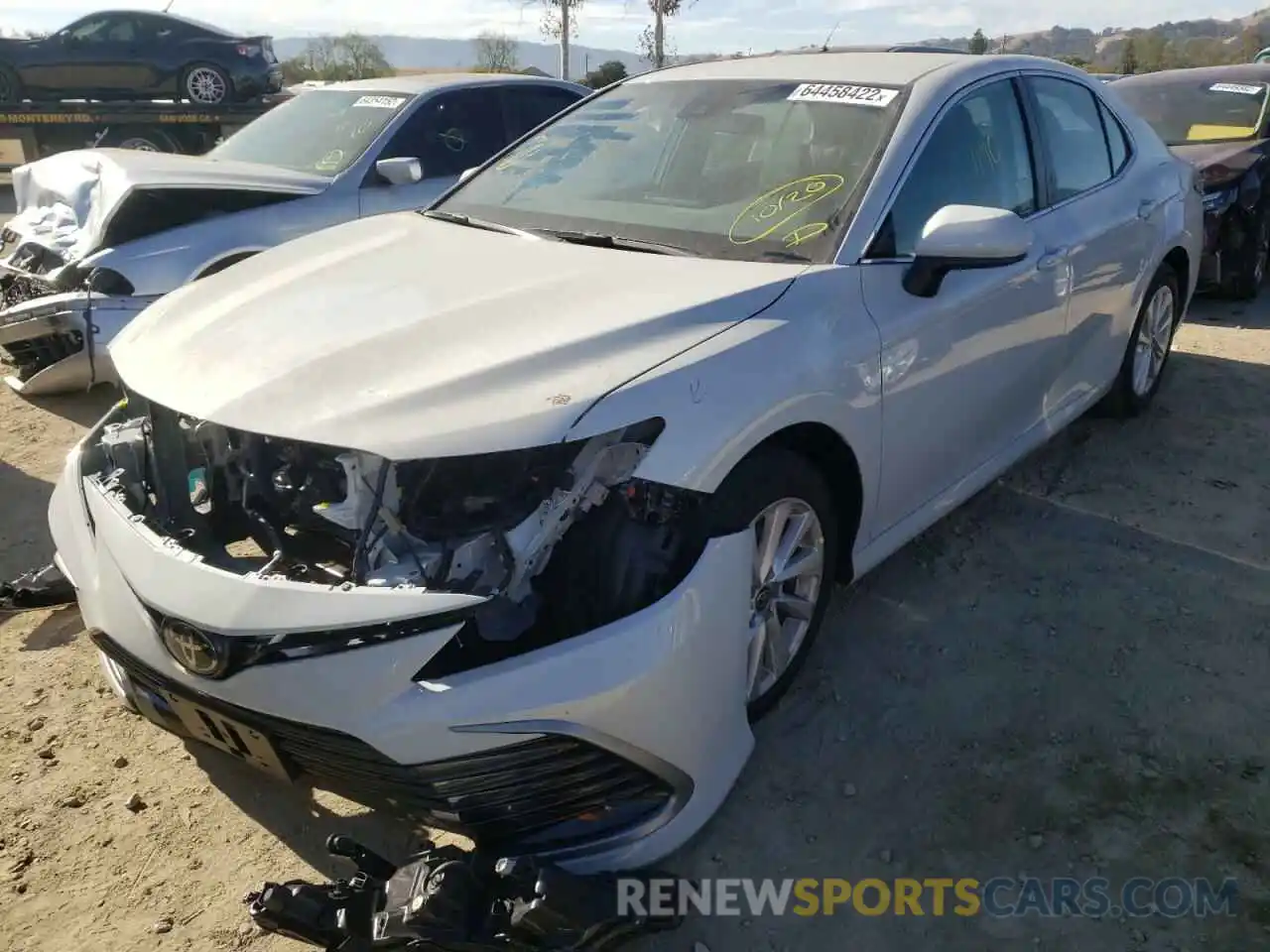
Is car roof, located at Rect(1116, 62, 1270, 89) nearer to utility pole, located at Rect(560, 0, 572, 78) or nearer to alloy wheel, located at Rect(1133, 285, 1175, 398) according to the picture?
alloy wheel, located at Rect(1133, 285, 1175, 398)

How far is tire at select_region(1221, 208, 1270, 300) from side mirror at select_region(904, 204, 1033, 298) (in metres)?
5.59

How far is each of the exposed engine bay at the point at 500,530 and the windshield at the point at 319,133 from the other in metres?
4.09

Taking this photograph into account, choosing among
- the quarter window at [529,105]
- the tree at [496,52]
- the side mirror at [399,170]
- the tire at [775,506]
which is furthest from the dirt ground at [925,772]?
the tree at [496,52]

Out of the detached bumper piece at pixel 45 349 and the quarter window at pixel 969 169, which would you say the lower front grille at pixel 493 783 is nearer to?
the quarter window at pixel 969 169

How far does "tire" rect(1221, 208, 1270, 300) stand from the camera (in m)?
7.25

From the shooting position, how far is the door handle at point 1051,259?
3462mm

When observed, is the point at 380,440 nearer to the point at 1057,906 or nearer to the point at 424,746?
the point at 424,746

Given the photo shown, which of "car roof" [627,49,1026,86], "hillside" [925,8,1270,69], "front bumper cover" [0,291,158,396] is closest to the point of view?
"car roof" [627,49,1026,86]

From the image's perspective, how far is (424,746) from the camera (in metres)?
1.90

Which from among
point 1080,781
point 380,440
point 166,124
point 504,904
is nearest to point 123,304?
point 380,440

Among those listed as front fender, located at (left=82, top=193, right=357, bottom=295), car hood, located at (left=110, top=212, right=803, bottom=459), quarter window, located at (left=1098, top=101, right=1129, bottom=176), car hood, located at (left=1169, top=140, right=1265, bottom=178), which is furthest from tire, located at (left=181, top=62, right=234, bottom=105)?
car hood, located at (left=110, top=212, right=803, bottom=459)

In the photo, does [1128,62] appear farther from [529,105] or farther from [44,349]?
[44,349]

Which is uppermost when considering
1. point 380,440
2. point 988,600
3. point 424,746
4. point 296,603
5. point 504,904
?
point 380,440

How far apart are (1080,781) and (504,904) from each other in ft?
4.99
